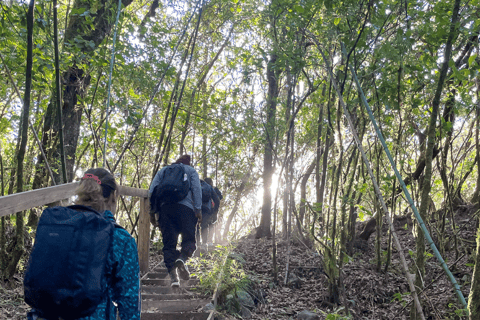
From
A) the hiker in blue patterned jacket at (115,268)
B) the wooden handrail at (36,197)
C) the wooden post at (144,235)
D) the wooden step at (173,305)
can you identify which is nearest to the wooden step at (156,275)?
the wooden post at (144,235)

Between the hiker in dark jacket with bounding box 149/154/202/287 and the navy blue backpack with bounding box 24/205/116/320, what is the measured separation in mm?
3230

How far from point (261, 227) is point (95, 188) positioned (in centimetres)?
834

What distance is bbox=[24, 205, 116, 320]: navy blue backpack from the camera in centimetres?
151

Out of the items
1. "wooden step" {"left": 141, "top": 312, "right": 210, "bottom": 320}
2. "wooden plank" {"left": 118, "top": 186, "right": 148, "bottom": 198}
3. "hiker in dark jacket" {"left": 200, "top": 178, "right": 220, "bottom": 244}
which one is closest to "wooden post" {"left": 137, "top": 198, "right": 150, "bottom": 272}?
"wooden plank" {"left": 118, "top": 186, "right": 148, "bottom": 198}

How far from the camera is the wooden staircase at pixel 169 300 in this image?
3754 millimetres

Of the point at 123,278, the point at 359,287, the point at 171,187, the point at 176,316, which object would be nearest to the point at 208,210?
the point at 171,187

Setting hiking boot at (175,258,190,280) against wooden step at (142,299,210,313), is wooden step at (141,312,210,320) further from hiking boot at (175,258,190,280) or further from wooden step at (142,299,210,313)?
hiking boot at (175,258,190,280)

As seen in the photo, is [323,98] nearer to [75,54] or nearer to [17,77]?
[75,54]

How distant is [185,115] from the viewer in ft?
27.6

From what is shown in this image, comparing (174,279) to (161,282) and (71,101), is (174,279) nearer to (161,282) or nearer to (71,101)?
(161,282)

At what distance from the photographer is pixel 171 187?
4.71m

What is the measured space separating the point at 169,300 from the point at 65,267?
2922 mm

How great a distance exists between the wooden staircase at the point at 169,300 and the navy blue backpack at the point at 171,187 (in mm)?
1119

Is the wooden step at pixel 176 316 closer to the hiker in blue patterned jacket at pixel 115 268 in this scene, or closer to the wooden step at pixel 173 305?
the wooden step at pixel 173 305
